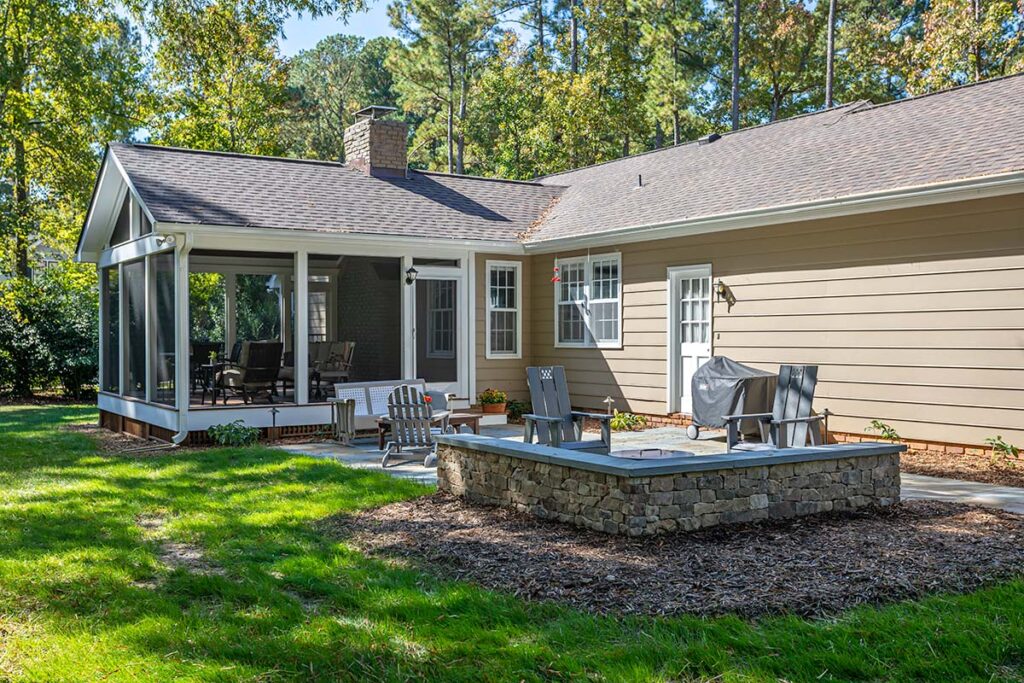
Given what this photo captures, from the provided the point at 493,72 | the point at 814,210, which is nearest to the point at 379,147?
the point at 814,210

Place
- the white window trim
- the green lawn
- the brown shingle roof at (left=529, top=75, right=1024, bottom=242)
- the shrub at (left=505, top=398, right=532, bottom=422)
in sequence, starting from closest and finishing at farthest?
the green lawn < the brown shingle roof at (left=529, top=75, right=1024, bottom=242) < the shrub at (left=505, top=398, right=532, bottom=422) < the white window trim

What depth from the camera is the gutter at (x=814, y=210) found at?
893cm

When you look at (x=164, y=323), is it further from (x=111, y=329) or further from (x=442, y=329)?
(x=442, y=329)

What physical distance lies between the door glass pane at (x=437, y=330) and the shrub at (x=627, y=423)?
259 cm

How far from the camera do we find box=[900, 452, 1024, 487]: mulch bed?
8.37 metres

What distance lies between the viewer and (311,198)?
44.1 feet

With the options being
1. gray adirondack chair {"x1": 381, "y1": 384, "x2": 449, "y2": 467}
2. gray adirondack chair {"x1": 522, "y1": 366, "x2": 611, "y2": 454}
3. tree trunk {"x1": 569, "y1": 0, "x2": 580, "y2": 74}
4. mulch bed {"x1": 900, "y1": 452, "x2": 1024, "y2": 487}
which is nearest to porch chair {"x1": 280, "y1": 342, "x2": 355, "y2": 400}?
gray adirondack chair {"x1": 381, "y1": 384, "x2": 449, "y2": 467}

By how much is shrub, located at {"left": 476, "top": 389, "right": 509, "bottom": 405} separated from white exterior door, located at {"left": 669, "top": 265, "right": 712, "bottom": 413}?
8.79 ft

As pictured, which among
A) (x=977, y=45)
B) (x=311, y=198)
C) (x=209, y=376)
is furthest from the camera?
(x=977, y=45)

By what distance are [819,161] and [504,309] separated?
5273mm

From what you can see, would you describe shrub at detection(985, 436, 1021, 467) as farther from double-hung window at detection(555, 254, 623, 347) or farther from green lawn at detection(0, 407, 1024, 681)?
double-hung window at detection(555, 254, 623, 347)

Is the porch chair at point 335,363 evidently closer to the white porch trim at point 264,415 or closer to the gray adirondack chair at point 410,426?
the white porch trim at point 264,415

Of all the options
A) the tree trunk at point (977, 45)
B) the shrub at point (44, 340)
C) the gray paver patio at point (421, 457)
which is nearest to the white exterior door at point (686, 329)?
the gray paver patio at point (421, 457)

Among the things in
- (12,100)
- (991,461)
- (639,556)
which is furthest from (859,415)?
(12,100)
